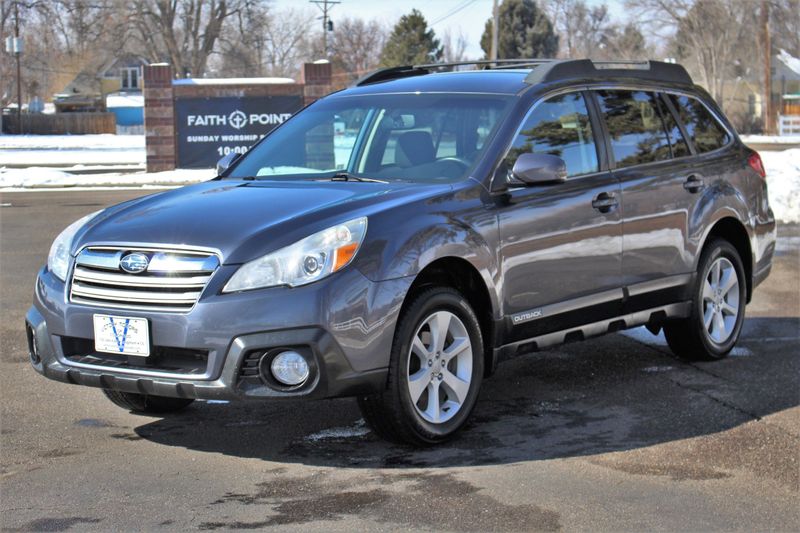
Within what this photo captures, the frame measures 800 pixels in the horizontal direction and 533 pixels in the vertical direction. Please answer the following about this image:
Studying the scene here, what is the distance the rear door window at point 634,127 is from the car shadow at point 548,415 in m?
1.36

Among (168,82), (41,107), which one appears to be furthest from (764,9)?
(41,107)

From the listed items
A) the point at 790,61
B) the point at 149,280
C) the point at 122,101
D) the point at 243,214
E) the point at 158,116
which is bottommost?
the point at 149,280

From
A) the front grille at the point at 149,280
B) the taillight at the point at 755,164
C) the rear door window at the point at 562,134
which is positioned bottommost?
the front grille at the point at 149,280

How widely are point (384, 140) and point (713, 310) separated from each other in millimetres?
2597

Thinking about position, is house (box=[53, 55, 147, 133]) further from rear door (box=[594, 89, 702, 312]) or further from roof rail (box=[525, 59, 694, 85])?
rear door (box=[594, 89, 702, 312])

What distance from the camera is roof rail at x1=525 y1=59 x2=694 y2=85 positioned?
6.37 m

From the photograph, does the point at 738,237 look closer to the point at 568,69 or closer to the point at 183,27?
the point at 568,69

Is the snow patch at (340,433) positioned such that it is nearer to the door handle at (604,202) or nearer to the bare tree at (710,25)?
the door handle at (604,202)

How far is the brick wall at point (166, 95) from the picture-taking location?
28.7 meters

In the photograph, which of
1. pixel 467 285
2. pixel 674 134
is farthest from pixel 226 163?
pixel 674 134

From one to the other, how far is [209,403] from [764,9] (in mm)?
56630

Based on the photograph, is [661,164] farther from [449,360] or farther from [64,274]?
[64,274]

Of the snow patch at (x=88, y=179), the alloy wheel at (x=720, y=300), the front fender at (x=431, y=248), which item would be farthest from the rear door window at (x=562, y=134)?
the snow patch at (x=88, y=179)

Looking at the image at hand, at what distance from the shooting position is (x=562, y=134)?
6359mm
